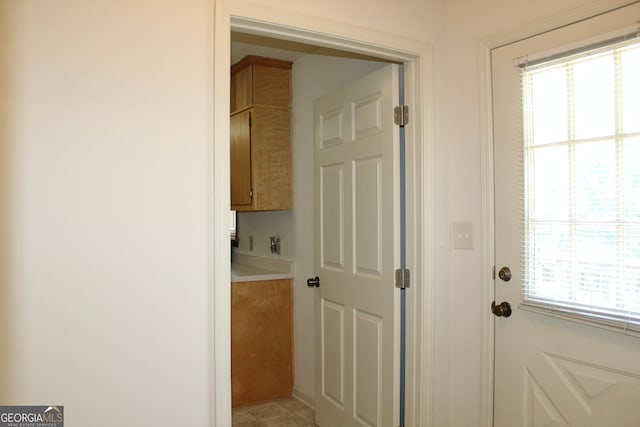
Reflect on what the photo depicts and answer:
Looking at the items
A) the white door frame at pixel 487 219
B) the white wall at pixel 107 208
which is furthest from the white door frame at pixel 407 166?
the white door frame at pixel 487 219

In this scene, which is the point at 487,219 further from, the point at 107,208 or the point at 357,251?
the point at 107,208

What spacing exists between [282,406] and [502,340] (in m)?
1.87

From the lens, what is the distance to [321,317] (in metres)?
2.96

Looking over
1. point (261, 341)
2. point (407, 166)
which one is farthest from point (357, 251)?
point (261, 341)

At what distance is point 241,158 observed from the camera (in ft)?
12.0

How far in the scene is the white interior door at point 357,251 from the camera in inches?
93.7

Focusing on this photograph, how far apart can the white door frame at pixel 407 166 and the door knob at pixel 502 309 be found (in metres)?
0.30

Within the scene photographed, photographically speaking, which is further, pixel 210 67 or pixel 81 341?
pixel 210 67

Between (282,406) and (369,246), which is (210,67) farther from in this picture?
(282,406)

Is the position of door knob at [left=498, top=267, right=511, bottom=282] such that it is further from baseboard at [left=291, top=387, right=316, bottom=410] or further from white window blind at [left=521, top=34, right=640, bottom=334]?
A: baseboard at [left=291, top=387, right=316, bottom=410]

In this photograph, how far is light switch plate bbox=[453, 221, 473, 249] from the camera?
88.3 inches

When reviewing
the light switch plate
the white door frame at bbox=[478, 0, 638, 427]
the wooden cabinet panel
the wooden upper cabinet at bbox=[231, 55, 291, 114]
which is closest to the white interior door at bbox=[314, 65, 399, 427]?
the light switch plate

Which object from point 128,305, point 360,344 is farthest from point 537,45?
point 128,305

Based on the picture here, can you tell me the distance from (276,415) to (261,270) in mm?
1108
